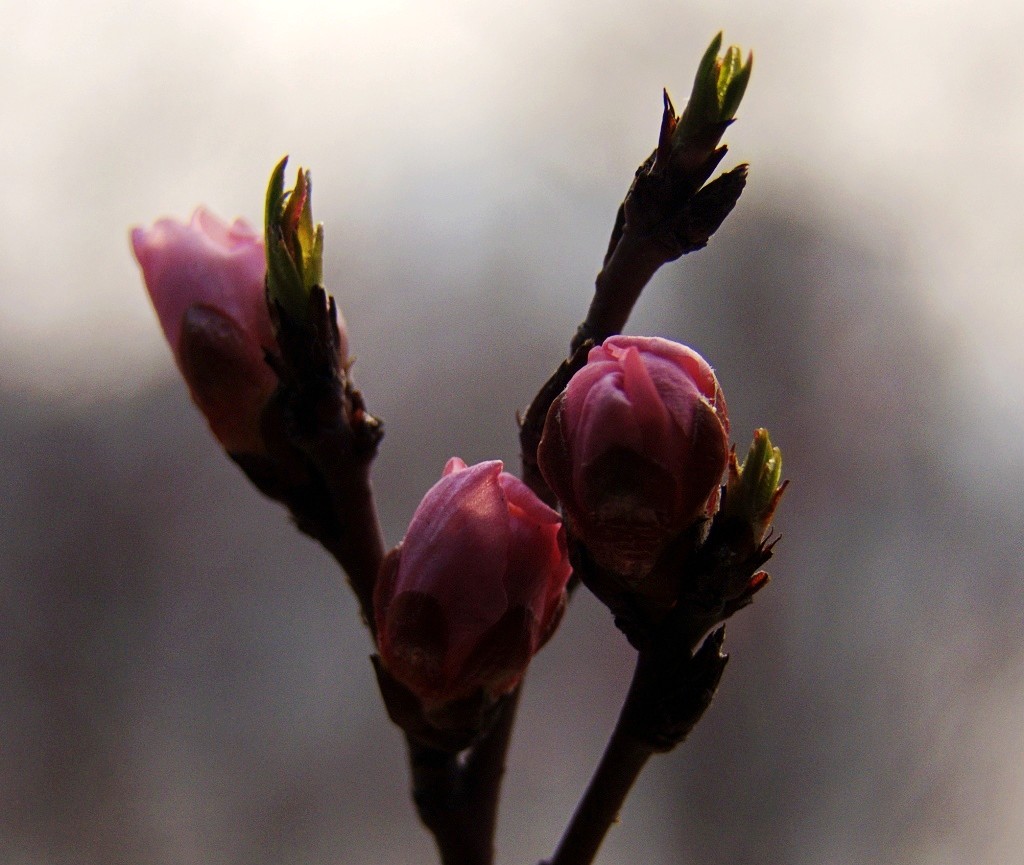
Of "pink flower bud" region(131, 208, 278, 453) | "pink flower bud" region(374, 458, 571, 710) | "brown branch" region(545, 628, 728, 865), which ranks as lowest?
"brown branch" region(545, 628, 728, 865)

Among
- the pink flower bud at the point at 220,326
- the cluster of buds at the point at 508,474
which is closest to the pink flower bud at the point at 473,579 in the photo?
the cluster of buds at the point at 508,474

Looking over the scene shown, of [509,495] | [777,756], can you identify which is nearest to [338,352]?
[509,495]

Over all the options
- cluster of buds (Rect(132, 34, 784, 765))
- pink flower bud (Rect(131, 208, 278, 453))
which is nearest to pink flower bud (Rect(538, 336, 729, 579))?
cluster of buds (Rect(132, 34, 784, 765))

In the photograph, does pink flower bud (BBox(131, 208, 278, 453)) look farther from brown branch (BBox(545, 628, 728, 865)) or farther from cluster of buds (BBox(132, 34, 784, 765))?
brown branch (BBox(545, 628, 728, 865))

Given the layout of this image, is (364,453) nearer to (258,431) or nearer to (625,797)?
(258,431)

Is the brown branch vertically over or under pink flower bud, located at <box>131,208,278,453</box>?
under

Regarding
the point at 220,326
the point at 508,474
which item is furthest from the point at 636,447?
the point at 220,326
